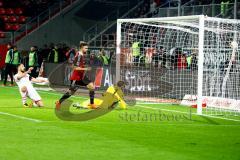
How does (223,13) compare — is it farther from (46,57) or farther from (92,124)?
(92,124)

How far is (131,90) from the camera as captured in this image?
24922 mm

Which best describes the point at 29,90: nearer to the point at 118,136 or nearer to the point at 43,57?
the point at 118,136

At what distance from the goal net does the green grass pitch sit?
7.98 ft

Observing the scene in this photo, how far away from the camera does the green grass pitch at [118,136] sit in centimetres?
1088

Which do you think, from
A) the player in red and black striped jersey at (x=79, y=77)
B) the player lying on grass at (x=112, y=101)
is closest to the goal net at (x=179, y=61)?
the player lying on grass at (x=112, y=101)

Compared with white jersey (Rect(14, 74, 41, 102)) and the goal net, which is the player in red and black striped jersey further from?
the goal net

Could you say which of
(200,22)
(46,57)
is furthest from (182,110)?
(46,57)

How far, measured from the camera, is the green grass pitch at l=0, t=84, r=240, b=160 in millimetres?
10875

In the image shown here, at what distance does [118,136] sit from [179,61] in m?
11.4

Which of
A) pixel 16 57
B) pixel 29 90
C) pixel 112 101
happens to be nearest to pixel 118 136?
pixel 112 101

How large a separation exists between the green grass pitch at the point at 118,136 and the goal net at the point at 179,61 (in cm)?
243

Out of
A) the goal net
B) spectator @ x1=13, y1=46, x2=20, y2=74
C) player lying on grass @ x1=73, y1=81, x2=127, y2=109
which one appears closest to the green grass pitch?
player lying on grass @ x1=73, y1=81, x2=127, y2=109

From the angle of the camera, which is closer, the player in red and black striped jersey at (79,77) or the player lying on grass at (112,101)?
the player in red and black striped jersey at (79,77)

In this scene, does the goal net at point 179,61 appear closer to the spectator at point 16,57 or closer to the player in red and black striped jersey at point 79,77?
the player in red and black striped jersey at point 79,77
